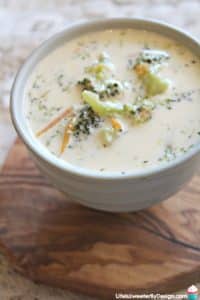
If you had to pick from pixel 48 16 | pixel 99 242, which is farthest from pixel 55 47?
pixel 48 16

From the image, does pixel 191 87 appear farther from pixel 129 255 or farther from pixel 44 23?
pixel 44 23

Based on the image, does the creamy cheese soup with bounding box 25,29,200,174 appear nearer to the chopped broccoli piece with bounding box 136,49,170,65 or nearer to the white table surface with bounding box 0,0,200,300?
the chopped broccoli piece with bounding box 136,49,170,65

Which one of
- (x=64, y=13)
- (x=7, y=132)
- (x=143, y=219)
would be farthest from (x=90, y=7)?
(x=143, y=219)

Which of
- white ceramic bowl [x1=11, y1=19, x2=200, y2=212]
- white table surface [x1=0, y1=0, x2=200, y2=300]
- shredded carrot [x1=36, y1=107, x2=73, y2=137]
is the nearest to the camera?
white ceramic bowl [x1=11, y1=19, x2=200, y2=212]

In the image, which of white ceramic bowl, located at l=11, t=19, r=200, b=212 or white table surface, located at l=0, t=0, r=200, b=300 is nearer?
white ceramic bowl, located at l=11, t=19, r=200, b=212

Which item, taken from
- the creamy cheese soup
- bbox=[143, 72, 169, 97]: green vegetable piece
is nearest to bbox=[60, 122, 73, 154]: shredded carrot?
the creamy cheese soup

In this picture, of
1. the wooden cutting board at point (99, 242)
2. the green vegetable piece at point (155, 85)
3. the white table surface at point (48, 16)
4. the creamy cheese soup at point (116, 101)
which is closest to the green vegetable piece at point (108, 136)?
the creamy cheese soup at point (116, 101)

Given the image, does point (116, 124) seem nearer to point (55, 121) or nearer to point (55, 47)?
point (55, 121)
